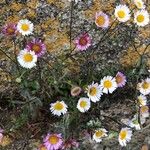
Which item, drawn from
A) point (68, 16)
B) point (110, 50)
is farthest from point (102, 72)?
point (68, 16)

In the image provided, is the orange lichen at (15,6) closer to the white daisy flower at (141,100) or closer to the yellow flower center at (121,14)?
the yellow flower center at (121,14)

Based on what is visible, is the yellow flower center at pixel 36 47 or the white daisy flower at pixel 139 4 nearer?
the yellow flower center at pixel 36 47

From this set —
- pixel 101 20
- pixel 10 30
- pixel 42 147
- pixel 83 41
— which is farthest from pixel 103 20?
pixel 42 147

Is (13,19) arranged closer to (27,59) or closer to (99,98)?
(27,59)

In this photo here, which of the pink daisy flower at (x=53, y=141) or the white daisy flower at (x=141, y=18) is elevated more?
the white daisy flower at (x=141, y=18)

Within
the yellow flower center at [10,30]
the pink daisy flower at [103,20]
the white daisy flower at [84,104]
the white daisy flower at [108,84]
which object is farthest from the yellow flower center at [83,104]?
the yellow flower center at [10,30]

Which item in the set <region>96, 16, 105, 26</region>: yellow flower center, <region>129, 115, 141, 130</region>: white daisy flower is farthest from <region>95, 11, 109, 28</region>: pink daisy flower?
<region>129, 115, 141, 130</region>: white daisy flower
